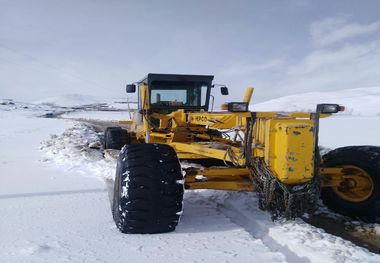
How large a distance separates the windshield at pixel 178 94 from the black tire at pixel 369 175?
3083 mm

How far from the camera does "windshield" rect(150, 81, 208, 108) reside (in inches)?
280

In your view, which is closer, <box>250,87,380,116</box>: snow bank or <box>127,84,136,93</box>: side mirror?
<box>127,84,136,93</box>: side mirror

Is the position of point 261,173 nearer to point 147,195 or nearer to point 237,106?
point 237,106

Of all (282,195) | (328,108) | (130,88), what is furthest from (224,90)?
(282,195)

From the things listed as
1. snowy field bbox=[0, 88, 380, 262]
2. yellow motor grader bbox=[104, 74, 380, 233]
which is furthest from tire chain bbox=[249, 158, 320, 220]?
snowy field bbox=[0, 88, 380, 262]

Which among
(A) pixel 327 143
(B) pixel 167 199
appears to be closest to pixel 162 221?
(B) pixel 167 199

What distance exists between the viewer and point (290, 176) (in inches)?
146

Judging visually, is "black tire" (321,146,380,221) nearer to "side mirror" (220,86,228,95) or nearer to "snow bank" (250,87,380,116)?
"side mirror" (220,86,228,95)

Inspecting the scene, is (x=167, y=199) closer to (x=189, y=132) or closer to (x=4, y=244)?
(x=4, y=244)

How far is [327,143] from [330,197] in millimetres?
7732

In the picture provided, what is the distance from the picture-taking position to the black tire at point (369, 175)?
459cm

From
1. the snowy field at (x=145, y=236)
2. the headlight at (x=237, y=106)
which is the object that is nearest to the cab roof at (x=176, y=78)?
the snowy field at (x=145, y=236)

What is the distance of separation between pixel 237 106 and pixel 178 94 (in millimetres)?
3628

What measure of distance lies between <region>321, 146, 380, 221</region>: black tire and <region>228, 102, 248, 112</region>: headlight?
188cm
